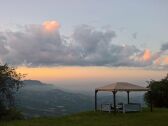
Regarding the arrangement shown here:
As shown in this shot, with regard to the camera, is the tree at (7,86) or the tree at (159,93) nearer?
the tree at (7,86)

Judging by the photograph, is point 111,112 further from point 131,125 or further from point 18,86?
point 131,125

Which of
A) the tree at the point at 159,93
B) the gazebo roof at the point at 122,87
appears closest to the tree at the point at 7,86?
the gazebo roof at the point at 122,87

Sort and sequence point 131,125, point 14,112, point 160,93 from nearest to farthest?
point 131,125
point 14,112
point 160,93

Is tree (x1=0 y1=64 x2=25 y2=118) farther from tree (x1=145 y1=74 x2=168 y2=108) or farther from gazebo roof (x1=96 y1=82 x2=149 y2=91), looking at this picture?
tree (x1=145 y1=74 x2=168 y2=108)

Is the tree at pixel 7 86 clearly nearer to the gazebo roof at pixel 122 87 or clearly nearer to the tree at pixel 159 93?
A: the gazebo roof at pixel 122 87

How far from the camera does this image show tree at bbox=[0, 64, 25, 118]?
43.7 metres

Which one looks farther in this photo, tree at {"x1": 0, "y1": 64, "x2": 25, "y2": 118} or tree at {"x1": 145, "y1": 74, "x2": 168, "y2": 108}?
tree at {"x1": 145, "y1": 74, "x2": 168, "y2": 108}

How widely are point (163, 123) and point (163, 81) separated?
27620 mm

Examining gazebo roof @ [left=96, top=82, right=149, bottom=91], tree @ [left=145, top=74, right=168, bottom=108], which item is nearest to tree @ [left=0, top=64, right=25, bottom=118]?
gazebo roof @ [left=96, top=82, right=149, bottom=91]

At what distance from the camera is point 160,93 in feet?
192

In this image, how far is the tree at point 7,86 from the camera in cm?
4372

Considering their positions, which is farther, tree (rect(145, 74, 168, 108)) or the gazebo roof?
tree (rect(145, 74, 168, 108))

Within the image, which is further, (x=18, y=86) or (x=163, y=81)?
(x=163, y=81)

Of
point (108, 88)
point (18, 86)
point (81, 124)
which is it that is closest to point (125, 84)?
point (108, 88)
